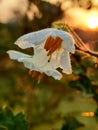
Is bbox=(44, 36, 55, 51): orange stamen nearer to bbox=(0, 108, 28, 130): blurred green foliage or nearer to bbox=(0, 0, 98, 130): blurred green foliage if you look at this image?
bbox=(0, 0, 98, 130): blurred green foliage

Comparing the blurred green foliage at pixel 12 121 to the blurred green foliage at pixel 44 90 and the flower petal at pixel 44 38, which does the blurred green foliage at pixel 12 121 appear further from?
the flower petal at pixel 44 38

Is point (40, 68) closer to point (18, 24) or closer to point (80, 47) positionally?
point (80, 47)

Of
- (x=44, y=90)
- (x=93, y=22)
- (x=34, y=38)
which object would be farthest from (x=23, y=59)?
(x=44, y=90)

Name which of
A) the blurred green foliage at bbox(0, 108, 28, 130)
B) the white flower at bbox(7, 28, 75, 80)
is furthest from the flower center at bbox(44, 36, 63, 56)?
the blurred green foliage at bbox(0, 108, 28, 130)

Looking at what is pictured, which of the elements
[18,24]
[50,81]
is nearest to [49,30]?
[18,24]

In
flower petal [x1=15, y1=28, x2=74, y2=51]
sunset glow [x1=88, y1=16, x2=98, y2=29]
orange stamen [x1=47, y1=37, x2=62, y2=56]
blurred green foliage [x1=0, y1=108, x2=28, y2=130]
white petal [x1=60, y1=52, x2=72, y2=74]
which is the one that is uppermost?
sunset glow [x1=88, y1=16, x2=98, y2=29]

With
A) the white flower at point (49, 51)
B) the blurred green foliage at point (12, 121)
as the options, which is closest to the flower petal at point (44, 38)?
the white flower at point (49, 51)
